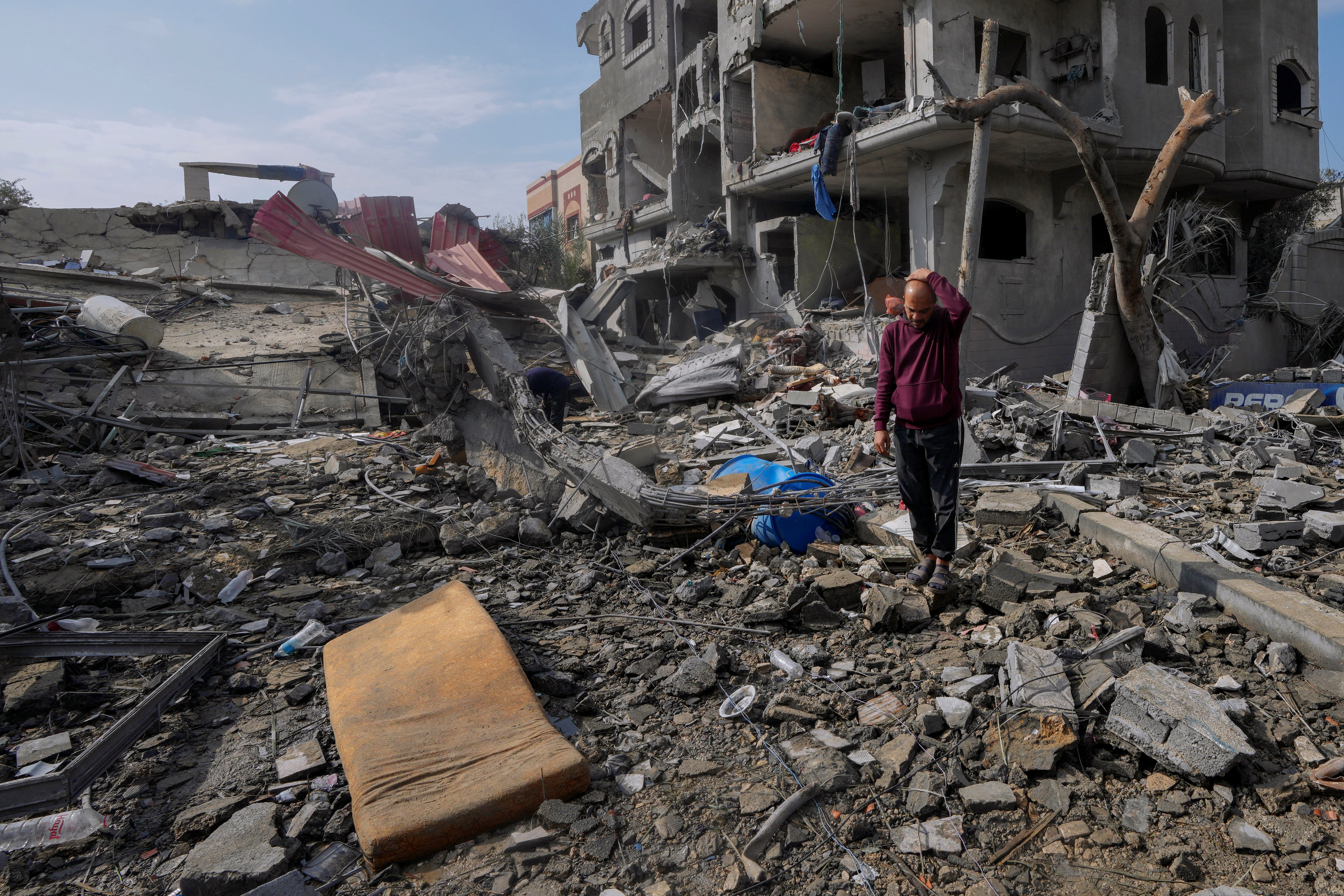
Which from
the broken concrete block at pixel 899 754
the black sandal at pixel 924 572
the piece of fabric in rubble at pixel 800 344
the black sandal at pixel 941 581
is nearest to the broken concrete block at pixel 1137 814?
the broken concrete block at pixel 899 754

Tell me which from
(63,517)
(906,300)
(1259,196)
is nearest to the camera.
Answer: (906,300)

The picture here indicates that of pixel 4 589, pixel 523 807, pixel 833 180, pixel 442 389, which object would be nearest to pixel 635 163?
pixel 833 180

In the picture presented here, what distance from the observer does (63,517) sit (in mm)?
5438

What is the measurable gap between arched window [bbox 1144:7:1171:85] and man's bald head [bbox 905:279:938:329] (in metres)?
12.2

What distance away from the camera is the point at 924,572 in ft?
12.1

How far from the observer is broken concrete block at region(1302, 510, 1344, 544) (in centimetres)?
396

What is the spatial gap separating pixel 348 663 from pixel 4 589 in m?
2.67

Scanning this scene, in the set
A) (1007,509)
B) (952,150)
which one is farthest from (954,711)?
(952,150)

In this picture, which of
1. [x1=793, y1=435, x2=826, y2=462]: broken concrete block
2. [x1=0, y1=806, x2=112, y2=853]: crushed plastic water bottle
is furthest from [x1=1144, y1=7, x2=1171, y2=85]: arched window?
[x1=0, y1=806, x2=112, y2=853]: crushed plastic water bottle

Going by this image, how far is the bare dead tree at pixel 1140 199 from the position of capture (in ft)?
25.2

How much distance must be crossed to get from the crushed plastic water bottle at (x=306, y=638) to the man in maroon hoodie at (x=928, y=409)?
2.96 metres

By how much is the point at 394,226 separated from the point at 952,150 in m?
10.7

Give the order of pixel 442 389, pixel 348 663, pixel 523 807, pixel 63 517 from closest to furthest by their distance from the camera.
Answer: pixel 523 807 < pixel 348 663 < pixel 63 517 < pixel 442 389

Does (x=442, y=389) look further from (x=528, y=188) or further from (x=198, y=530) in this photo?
(x=528, y=188)
